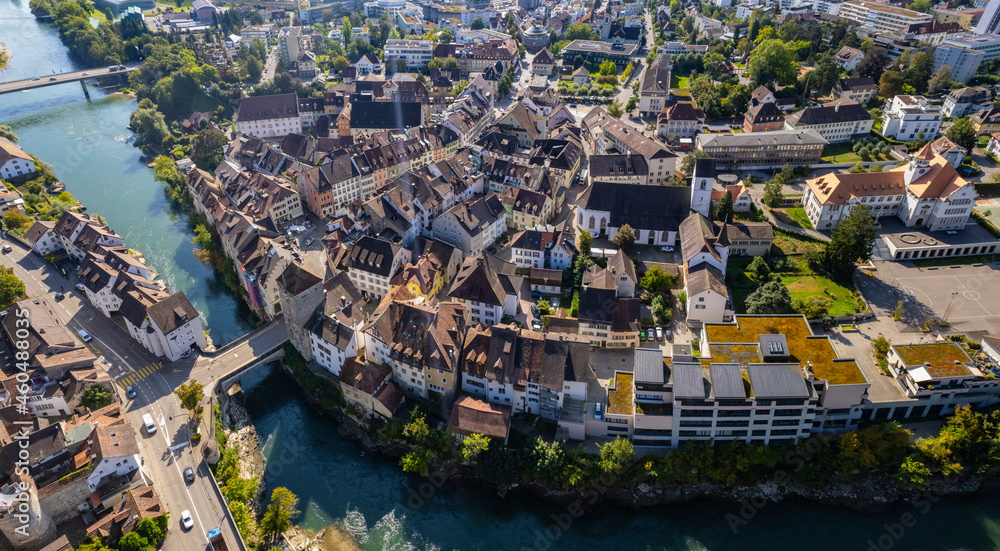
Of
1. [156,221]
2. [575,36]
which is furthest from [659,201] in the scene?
[575,36]

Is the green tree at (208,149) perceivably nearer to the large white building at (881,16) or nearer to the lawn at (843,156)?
the lawn at (843,156)

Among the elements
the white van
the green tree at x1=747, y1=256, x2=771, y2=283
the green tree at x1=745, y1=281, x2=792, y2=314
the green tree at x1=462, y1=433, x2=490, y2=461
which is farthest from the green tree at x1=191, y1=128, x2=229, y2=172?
the green tree at x1=745, y1=281, x2=792, y2=314

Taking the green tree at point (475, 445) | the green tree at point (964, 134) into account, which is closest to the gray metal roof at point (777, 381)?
the green tree at point (475, 445)

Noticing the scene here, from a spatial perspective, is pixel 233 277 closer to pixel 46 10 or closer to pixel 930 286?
pixel 930 286

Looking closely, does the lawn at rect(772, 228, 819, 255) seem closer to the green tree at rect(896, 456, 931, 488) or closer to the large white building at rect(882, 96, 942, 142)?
the green tree at rect(896, 456, 931, 488)

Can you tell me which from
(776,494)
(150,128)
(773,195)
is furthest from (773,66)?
(150,128)
